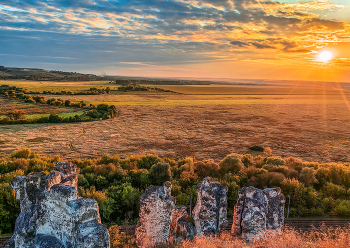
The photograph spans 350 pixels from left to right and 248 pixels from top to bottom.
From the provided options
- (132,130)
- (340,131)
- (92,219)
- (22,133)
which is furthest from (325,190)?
(22,133)

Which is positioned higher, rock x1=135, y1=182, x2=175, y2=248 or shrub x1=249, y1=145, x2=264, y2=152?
rock x1=135, y1=182, x2=175, y2=248

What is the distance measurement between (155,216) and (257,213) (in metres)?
3.25

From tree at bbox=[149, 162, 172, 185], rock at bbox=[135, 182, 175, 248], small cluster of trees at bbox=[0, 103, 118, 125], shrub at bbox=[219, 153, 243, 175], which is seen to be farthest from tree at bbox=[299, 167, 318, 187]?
small cluster of trees at bbox=[0, 103, 118, 125]

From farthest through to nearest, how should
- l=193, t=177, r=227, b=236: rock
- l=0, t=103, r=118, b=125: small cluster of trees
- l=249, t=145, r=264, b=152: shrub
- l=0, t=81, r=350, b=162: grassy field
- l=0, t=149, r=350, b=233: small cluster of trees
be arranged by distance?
l=0, t=103, r=118, b=125: small cluster of trees
l=249, t=145, r=264, b=152: shrub
l=0, t=81, r=350, b=162: grassy field
l=0, t=149, r=350, b=233: small cluster of trees
l=193, t=177, r=227, b=236: rock

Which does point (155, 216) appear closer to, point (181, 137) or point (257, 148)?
point (257, 148)

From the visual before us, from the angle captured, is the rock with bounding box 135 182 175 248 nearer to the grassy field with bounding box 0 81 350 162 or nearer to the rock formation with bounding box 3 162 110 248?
the rock formation with bounding box 3 162 110 248

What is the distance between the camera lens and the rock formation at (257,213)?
8.04 m

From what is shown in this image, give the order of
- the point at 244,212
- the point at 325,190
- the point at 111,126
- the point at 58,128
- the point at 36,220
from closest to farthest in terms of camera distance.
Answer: the point at 36,220, the point at 244,212, the point at 325,190, the point at 58,128, the point at 111,126

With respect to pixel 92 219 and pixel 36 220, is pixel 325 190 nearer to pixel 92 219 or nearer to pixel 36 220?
pixel 92 219

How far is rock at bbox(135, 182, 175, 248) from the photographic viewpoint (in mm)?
8133

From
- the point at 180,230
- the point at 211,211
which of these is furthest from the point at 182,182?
the point at 211,211

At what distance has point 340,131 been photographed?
44531 mm

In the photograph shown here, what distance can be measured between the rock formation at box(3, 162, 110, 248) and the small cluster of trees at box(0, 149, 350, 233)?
17.4 feet

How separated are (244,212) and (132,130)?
34125mm
